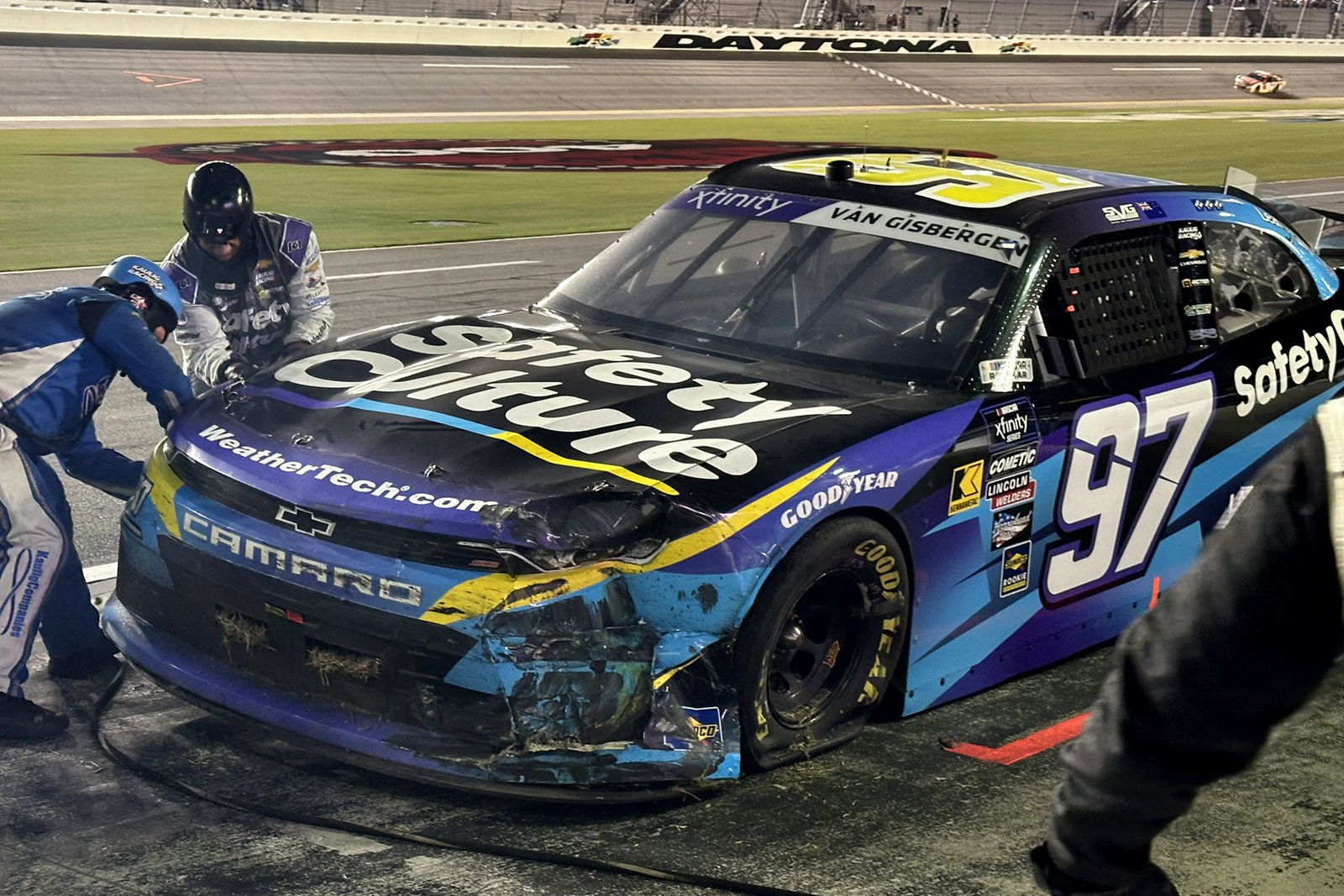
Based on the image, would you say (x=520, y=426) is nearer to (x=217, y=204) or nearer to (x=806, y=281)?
(x=806, y=281)

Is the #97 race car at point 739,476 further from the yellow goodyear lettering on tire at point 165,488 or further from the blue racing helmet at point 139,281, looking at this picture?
the blue racing helmet at point 139,281

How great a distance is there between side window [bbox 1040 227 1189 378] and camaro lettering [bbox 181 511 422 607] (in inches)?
86.5

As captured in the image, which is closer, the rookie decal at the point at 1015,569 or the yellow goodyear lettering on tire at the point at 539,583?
the yellow goodyear lettering on tire at the point at 539,583

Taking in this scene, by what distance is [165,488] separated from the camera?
4.52 m

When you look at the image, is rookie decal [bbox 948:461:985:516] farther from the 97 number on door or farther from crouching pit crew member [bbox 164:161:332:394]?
crouching pit crew member [bbox 164:161:332:394]

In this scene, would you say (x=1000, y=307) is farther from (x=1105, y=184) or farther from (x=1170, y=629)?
(x=1170, y=629)

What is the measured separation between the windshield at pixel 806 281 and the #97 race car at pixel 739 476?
0.04ft

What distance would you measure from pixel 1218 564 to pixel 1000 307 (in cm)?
366

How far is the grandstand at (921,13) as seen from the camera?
149 feet

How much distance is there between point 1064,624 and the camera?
16.5 feet

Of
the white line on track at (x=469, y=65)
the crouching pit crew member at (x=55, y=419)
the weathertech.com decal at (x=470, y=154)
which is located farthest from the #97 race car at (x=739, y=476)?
the white line on track at (x=469, y=65)

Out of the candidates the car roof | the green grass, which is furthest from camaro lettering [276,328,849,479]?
the green grass

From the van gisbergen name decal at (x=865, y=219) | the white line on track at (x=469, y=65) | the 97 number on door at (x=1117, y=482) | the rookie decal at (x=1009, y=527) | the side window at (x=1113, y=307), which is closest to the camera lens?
the rookie decal at (x=1009, y=527)

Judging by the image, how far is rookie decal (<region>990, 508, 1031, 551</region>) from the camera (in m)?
→ 4.65
